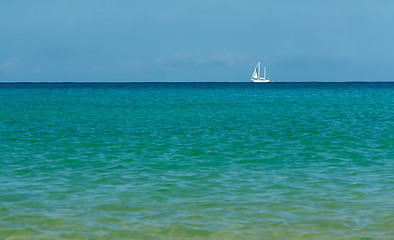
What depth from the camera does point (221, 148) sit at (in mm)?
21156

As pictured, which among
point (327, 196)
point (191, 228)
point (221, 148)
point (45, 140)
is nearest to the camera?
point (191, 228)

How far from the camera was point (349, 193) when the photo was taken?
12461 mm

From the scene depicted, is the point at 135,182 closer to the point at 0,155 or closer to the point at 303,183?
the point at 303,183

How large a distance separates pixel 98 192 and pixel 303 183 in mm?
5441

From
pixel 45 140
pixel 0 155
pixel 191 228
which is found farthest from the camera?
pixel 45 140

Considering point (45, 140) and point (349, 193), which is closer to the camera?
point (349, 193)

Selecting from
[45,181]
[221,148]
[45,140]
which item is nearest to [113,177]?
[45,181]

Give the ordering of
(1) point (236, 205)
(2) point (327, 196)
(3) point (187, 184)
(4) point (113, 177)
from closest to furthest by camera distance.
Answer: (1) point (236, 205) < (2) point (327, 196) < (3) point (187, 184) < (4) point (113, 177)

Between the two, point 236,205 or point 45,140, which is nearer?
point 236,205

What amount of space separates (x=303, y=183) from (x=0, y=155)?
1158cm

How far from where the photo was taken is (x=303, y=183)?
1371 centimetres

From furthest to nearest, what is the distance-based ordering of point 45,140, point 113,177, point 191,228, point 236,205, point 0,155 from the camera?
point 45,140 < point 0,155 < point 113,177 < point 236,205 < point 191,228

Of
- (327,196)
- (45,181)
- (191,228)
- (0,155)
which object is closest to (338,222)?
(327,196)

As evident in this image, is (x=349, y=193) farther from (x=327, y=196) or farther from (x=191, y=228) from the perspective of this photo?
(x=191, y=228)
